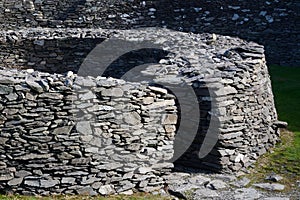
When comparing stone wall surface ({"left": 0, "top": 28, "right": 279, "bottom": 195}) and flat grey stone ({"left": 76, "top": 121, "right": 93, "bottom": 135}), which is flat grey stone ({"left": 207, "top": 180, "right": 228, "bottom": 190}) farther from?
flat grey stone ({"left": 76, "top": 121, "right": 93, "bottom": 135})

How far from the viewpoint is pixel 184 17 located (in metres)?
20.9

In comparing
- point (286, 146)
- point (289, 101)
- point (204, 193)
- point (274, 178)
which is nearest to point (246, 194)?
point (204, 193)

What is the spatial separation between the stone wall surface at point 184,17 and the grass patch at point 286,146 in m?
3.30

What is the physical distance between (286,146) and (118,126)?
4601 mm

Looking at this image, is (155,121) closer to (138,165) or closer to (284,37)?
(138,165)

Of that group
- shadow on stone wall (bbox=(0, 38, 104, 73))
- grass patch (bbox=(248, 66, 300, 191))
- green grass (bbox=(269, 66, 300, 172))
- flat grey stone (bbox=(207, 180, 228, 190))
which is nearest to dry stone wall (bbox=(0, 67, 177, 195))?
flat grey stone (bbox=(207, 180, 228, 190))

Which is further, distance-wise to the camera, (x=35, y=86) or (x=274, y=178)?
(x=274, y=178)

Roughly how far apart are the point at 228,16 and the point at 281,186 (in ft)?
41.1

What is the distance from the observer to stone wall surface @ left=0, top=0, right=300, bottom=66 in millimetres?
20188

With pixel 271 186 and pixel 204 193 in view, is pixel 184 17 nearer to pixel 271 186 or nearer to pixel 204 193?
pixel 271 186

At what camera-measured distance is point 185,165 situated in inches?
398

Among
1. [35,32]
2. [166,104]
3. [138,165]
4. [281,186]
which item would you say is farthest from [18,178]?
[35,32]

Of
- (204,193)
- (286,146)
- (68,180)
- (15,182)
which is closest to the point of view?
(15,182)

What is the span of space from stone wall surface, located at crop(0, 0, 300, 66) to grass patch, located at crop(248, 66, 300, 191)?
3304mm
